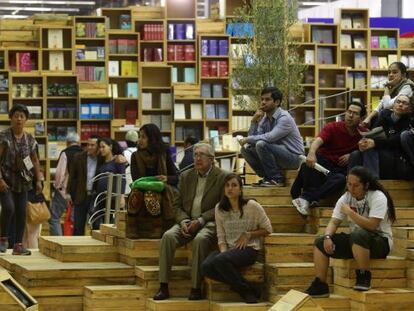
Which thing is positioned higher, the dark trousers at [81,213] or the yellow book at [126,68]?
the yellow book at [126,68]

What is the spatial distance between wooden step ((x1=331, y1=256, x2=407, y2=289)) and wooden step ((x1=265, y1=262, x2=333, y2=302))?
301mm

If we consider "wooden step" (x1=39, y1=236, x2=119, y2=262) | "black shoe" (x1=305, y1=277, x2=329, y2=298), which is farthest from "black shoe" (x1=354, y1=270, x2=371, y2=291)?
"wooden step" (x1=39, y1=236, x2=119, y2=262)

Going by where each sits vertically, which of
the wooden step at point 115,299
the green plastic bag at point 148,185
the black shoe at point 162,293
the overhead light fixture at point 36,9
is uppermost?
the overhead light fixture at point 36,9

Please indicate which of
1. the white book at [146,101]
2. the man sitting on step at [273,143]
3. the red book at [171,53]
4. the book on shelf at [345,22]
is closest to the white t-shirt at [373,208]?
the man sitting on step at [273,143]

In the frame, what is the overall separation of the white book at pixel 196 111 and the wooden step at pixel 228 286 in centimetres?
1102

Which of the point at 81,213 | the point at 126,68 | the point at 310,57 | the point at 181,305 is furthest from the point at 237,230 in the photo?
the point at 310,57

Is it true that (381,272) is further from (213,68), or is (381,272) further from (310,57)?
(310,57)

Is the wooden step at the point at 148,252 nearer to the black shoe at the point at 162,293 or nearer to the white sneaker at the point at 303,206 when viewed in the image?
the black shoe at the point at 162,293

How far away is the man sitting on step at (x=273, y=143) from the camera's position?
9188 millimetres

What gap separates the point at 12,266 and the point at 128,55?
34.0ft

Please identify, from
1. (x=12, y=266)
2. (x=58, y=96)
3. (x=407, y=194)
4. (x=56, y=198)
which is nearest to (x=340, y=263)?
(x=407, y=194)

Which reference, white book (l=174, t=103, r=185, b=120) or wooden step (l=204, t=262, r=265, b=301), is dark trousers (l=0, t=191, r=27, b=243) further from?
white book (l=174, t=103, r=185, b=120)

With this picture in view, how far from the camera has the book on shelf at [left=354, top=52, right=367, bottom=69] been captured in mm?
20078

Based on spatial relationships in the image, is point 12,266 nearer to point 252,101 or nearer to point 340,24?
point 252,101
